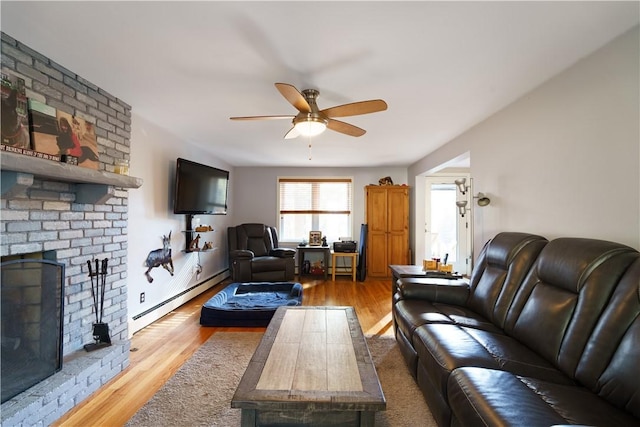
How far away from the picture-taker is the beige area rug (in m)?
1.74

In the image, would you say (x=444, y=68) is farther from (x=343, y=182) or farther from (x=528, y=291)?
(x=343, y=182)

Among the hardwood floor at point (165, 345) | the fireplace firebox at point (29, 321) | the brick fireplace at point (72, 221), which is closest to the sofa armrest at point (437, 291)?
the hardwood floor at point (165, 345)

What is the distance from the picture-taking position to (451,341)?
1.68 meters

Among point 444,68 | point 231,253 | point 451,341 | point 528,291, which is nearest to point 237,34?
point 444,68

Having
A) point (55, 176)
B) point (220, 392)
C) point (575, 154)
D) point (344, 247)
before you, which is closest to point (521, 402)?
point (575, 154)

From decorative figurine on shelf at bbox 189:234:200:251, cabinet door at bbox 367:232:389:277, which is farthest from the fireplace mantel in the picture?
cabinet door at bbox 367:232:389:277

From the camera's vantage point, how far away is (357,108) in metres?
2.04

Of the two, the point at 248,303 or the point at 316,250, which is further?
the point at 316,250

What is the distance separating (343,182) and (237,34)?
15.1ft

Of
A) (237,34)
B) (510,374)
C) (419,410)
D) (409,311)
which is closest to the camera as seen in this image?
(510,374)

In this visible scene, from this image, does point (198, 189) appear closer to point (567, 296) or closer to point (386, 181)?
point (386, 181)

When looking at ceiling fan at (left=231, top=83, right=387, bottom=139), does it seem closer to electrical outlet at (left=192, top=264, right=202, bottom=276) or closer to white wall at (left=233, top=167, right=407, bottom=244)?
electrical outlet at (left=192, top=264, right=202, bottom=276)

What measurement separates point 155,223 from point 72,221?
125 cm

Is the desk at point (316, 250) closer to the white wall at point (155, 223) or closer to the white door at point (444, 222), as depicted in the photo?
the white wall at point (155, 223)
